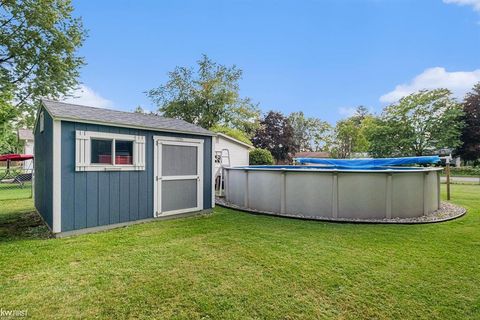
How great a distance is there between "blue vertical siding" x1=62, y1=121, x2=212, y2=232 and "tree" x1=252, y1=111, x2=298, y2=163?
29919mm

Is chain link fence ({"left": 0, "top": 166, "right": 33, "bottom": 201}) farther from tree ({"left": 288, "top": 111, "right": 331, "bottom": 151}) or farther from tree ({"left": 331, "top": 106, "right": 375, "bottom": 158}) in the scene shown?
tree ({"left": 288, "top": 111, "right": 331, "bottom": 151})

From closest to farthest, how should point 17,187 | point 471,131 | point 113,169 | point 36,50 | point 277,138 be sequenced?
1. point 113,169
2. point 17,187
3. point 36,50
4. point 471,131
5. point 277,138

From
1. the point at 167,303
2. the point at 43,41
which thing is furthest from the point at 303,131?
the point at 167,303

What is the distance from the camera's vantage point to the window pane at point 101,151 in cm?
471

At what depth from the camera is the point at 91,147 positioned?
15.3 ft

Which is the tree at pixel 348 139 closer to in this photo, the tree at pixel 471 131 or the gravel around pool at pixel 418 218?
the tree at pixel 471 131

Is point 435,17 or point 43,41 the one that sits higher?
point 43,41

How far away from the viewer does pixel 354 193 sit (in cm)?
566

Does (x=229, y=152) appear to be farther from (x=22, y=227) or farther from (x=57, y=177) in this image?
(x=57, y=177)

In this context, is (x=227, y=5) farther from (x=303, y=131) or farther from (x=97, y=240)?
(x=303, y=131)

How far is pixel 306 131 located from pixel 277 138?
12.3m

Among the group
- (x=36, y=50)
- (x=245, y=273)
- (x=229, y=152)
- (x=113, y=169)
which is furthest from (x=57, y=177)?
(x=36, y=50)

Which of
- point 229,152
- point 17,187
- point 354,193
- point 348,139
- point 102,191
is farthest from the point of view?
point 348,139

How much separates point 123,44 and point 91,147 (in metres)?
12.3
